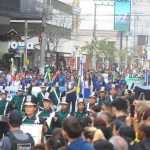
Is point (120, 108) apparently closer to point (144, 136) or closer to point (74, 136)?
point (144, 136)

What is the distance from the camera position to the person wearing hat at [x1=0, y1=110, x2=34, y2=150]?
732 cm

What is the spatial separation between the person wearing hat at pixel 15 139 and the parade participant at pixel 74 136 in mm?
1131

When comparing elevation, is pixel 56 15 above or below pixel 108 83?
above

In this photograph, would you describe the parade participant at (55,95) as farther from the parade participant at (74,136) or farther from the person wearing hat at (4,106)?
the parade participant at (74,136)

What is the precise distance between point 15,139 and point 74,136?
1277 millimetres

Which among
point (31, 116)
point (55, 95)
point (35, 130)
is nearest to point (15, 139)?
point (35, 130)

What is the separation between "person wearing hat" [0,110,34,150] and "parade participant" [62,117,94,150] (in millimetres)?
1131

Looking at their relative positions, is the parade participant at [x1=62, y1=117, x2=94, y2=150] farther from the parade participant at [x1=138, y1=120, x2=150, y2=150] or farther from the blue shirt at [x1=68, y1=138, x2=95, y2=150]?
the parade participant at [x1=138, y1=120, x2=150, y2=150]

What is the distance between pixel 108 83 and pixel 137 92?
483 inches

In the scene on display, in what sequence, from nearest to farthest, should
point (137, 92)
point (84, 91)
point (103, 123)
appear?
point (103, 123) < point (137, 92) < point (84, 91)

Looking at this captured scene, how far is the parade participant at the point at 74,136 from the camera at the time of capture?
634 centimetres

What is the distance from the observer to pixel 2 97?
16.1 metres

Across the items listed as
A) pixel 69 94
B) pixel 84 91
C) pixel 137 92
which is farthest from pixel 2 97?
pixel 84 91

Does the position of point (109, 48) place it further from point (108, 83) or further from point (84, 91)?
point (84, 91)
